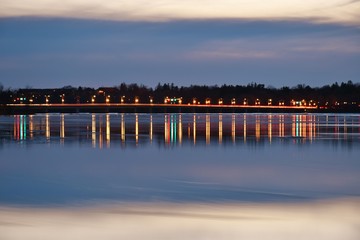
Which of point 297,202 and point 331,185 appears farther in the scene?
point 331,185

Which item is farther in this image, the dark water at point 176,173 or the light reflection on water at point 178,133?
the light reflection on water at point 178,133

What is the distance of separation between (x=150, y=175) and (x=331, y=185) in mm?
4939

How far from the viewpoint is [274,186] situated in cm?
1623

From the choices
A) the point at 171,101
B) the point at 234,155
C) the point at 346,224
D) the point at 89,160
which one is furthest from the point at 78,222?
the point at 171,101

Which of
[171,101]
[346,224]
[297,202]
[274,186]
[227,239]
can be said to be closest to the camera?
[227,239]

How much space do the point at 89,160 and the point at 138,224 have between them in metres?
11.7

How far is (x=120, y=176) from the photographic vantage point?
1827cm

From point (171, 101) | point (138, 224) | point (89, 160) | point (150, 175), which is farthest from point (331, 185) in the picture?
point (171, 101)

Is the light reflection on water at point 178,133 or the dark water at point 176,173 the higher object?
the dark water at point 176,173

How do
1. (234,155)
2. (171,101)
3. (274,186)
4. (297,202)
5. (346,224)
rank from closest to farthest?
(346,224), (297,202), (274,186), (234,155), (171,101)

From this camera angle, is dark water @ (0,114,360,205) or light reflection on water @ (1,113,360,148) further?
light reflection on water @ (1,113,360,148)

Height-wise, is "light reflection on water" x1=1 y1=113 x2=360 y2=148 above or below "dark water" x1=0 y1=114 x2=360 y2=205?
below

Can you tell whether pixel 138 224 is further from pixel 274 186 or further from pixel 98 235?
pixel 274 186

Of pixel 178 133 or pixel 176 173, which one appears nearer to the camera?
pixel 176 173
